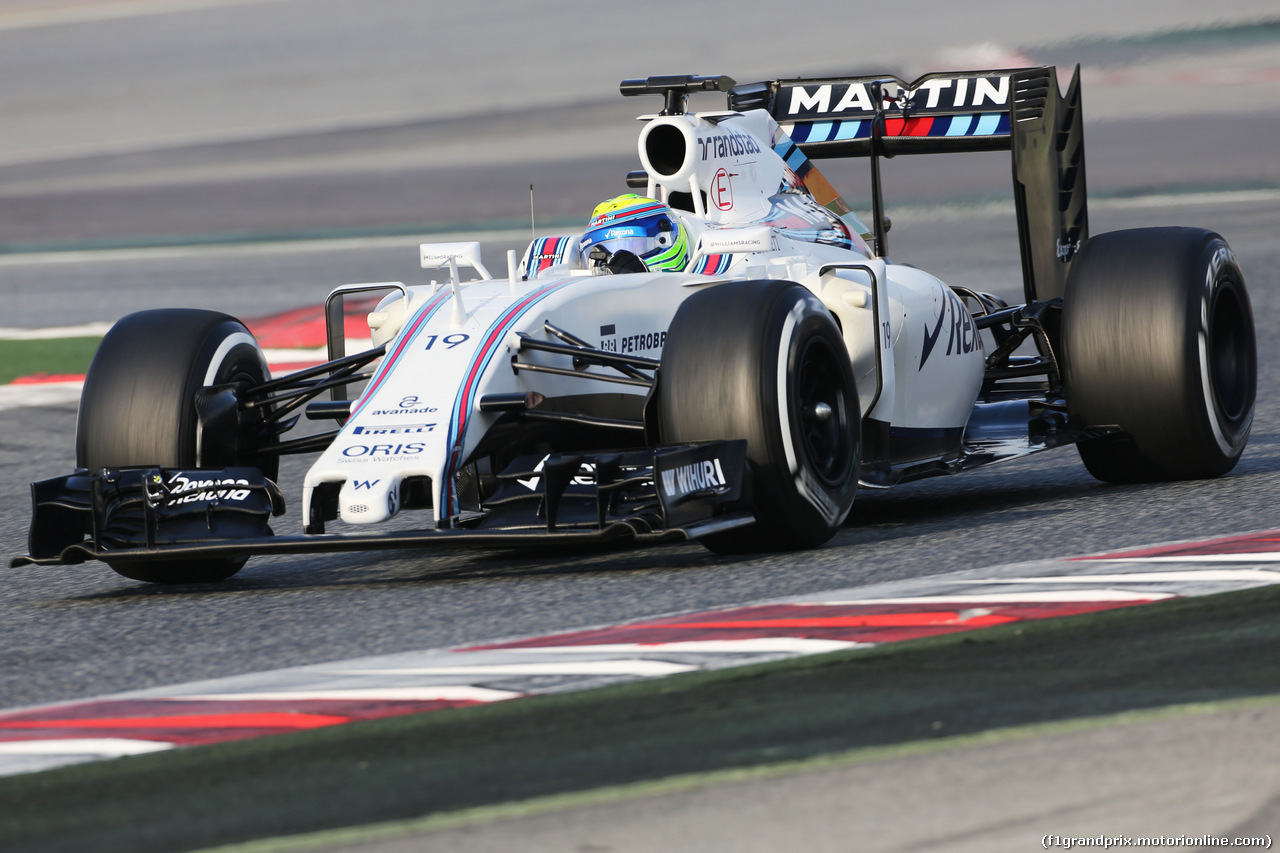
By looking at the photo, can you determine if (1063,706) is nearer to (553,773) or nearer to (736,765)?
(736,765)

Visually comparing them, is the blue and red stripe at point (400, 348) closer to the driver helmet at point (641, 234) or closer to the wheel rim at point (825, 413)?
the driver helmet at point (641, 234)

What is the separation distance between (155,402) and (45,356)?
965 cm

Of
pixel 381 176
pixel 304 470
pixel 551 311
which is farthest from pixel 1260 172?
pixel 551 311

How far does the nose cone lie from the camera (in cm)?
619

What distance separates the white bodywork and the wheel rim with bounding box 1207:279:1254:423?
38.5 inches

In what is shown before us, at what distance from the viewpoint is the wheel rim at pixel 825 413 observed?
6.82m

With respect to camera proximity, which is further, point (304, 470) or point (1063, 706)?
point (304, 470)

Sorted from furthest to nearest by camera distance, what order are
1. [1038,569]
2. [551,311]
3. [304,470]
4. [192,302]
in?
[192,302] < [304,470] < [551,311] < [1038,569]

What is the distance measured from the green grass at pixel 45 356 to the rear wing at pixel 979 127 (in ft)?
23.8

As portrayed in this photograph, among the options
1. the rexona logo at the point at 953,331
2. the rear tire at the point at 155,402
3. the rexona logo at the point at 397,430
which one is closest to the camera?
the rexona logo at the point at 397,430

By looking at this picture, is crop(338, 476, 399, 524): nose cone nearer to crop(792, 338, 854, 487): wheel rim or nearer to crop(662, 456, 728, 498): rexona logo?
crop(662, 456, 728, 498): rexona logo

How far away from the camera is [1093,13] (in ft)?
133

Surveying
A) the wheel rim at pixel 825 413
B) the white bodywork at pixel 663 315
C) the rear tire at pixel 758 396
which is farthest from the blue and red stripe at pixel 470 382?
the wheel rim at pixel 825 413

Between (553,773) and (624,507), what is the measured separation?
7.49 feet
